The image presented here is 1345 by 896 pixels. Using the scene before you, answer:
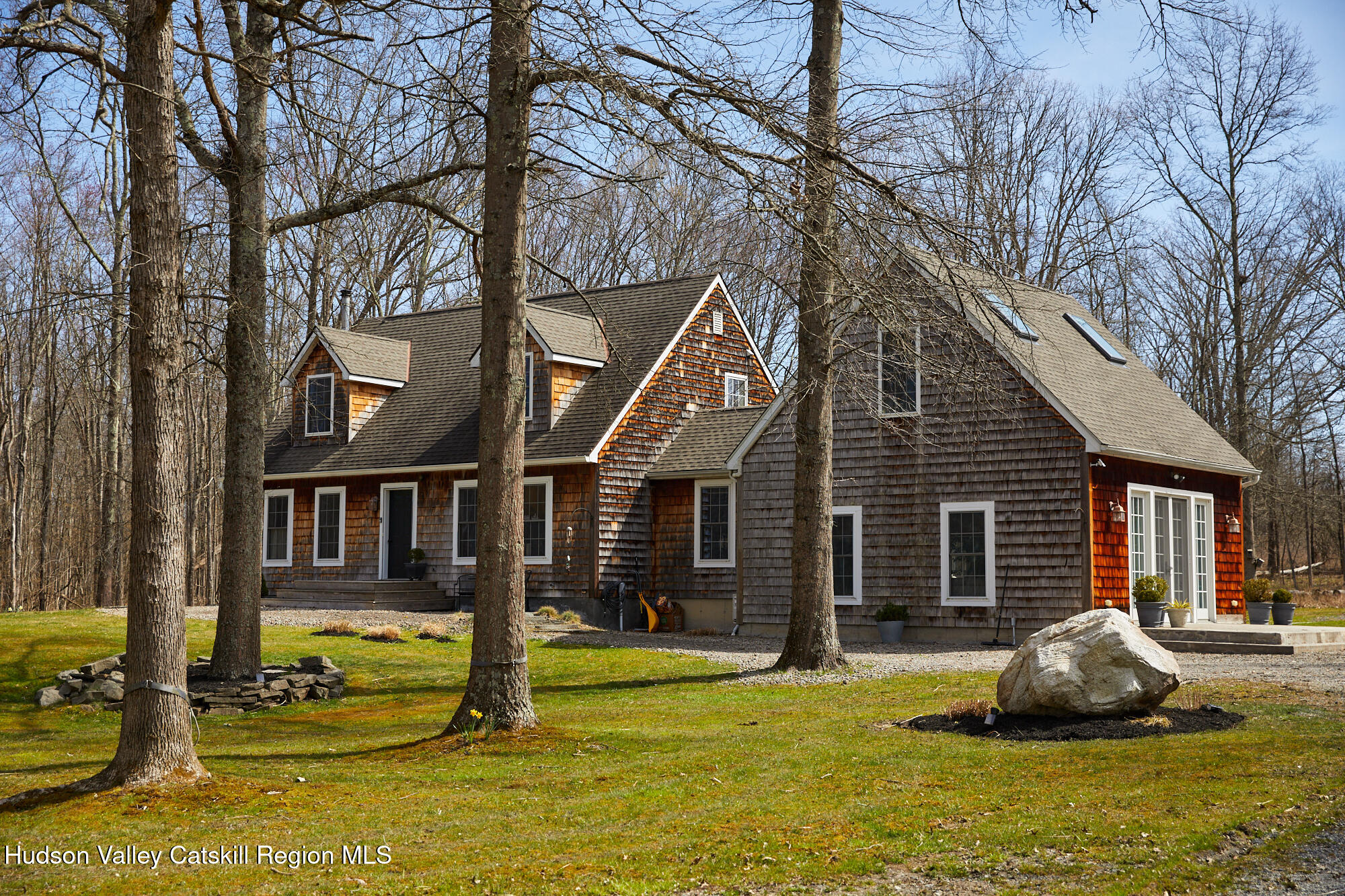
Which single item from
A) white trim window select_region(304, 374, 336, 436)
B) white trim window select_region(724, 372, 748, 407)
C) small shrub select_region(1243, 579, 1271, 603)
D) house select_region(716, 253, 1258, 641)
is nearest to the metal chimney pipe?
white trim window select_region(304, 374, 336, 436)

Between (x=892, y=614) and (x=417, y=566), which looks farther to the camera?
(x=417, y=566)

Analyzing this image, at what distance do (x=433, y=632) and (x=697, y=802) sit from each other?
43.4ft

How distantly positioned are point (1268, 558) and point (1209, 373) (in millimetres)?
12504

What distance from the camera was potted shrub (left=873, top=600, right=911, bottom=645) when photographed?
1955 centimetres

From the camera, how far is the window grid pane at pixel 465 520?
84.2 feet

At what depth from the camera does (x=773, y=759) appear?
8641 mm

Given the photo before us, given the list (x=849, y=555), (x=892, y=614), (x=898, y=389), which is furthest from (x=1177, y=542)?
(x=849, y=555)

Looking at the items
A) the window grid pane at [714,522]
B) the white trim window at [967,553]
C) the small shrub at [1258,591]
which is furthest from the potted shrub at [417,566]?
the small shrub at [1258,591]

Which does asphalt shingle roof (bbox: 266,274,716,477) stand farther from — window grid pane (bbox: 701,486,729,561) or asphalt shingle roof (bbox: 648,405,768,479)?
window grid pane (bbox: 701,486,729,561)

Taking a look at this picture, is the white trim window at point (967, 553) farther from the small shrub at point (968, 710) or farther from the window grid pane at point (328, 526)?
the window grid pane at point (328, 526)

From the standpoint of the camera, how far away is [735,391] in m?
27.9

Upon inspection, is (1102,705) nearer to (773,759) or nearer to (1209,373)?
(773,759)

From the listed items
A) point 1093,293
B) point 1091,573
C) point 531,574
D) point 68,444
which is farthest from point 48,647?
point 1093,293

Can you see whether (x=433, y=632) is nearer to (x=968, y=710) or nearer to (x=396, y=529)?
(x=396, y=529)
